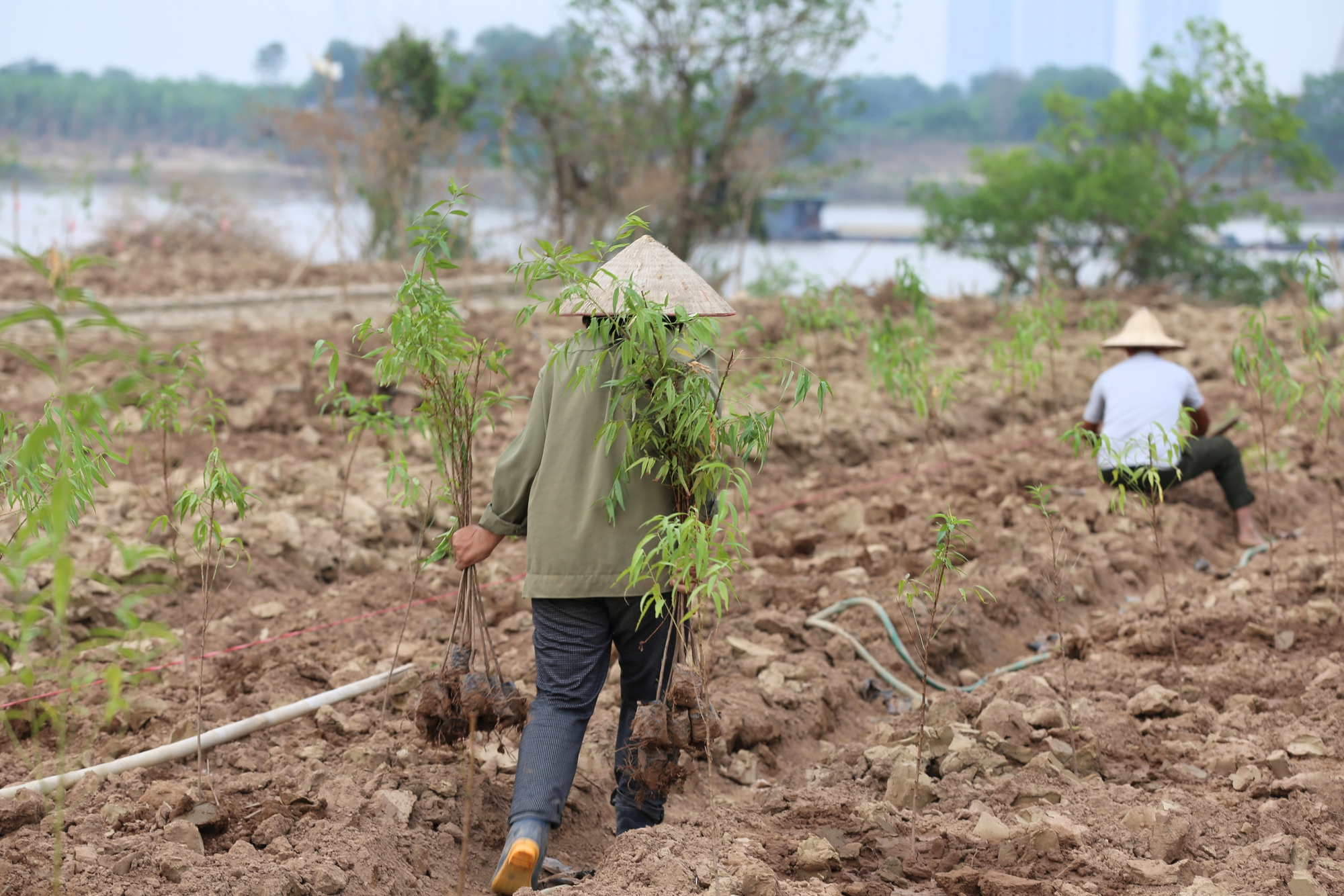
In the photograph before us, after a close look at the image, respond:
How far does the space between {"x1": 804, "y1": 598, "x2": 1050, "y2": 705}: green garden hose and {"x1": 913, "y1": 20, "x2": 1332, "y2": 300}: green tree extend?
1337 cm

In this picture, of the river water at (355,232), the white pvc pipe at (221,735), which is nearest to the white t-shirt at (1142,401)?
the white pvc pipe at (221,735)

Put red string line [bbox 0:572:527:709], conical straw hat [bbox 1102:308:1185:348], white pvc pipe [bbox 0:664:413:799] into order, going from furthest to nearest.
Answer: conical straw hat [bbox 1102:308:1185:348] → red string line [bbox 0:572:527:709] → white pvc pipe [bbox 0:664:413:799]

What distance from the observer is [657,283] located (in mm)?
2873

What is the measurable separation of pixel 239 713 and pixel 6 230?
65.7ft

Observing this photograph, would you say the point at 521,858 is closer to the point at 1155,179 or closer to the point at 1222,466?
the point at 1222,466

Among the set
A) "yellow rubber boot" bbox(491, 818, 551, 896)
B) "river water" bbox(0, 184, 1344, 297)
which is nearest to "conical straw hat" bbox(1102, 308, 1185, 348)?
"yellow rubber boot" bbox(491, 818, 551, 896)

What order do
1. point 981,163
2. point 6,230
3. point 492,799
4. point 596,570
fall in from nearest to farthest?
point 596,570 → point 492,799 → point 981,163 → point 6,230

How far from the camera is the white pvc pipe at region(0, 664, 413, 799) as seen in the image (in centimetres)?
293

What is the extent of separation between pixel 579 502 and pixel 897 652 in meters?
2.12

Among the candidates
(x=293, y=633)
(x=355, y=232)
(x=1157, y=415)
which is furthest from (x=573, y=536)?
(x=355, y=232)

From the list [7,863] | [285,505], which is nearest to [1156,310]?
[285,505]

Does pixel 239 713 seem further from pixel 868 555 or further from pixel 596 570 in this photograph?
pixel 868 555

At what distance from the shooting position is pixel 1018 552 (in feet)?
17.5

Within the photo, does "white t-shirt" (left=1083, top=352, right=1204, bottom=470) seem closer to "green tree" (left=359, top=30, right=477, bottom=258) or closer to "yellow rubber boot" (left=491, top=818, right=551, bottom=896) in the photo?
"yellow rubber boot" (left=491, top=818, right=551, bottom=896)
